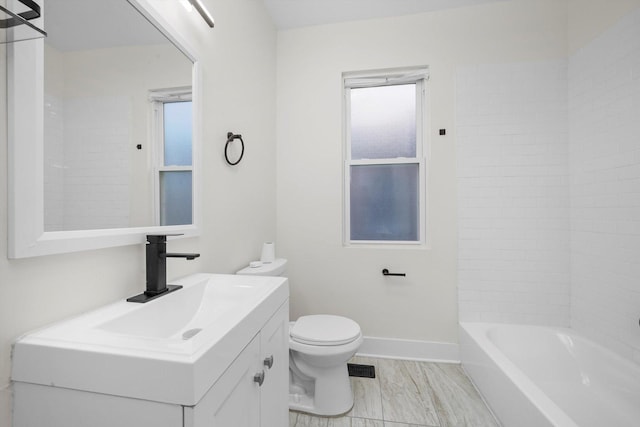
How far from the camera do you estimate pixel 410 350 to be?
217cm

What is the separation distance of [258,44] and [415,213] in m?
1.76

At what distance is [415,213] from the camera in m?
2.31

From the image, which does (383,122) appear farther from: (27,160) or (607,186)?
(27,160)

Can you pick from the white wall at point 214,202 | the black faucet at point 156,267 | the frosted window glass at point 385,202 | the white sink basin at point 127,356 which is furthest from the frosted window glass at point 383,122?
the white sink basin at point 127,356

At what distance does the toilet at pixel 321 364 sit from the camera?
60.7 inches

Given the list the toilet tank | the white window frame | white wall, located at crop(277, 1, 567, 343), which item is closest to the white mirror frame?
the white window frame

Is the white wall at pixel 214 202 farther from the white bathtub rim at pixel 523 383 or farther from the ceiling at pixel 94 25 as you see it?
the white bathtub rim at pixel 523 383

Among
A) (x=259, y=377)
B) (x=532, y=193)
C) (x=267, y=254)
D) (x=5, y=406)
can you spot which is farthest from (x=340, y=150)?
(x=5, y=406)

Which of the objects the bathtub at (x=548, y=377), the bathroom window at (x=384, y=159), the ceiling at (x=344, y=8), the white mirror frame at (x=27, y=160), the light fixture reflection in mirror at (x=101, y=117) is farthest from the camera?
the bathroom window at (x=384, y=159)

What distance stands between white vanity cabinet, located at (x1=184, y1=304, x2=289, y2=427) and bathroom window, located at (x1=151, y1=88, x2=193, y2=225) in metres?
0.61

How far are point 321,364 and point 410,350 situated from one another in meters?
0.95

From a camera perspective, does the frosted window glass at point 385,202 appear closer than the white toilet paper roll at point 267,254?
No

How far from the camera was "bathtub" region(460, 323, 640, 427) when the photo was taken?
51.9 inches

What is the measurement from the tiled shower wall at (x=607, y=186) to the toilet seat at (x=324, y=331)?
5.03ft
